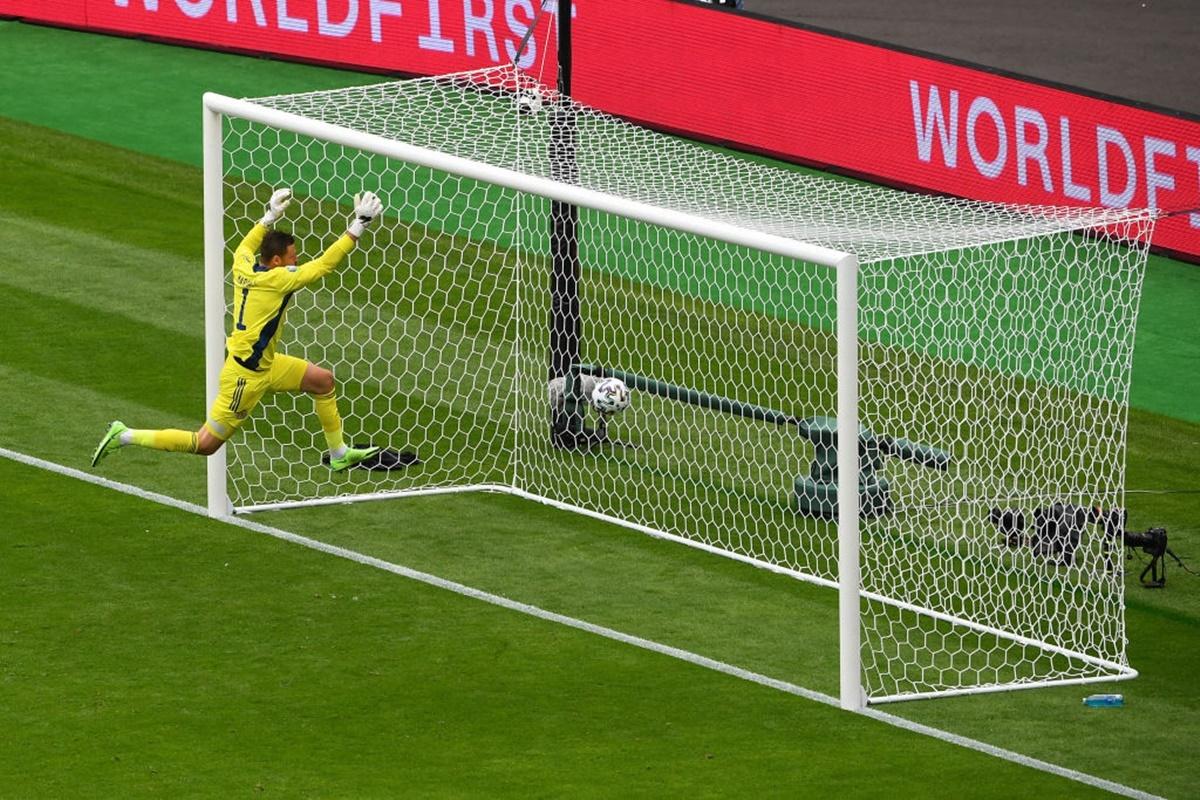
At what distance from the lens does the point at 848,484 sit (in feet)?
34.2

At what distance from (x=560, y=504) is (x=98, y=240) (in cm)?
598

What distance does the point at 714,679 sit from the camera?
10.8 metres

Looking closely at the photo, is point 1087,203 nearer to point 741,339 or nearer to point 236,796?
point 741,339

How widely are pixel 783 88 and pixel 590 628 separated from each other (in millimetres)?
9336

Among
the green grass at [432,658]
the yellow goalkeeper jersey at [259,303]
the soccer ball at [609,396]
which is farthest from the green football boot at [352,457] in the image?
the soccer ball at [609,396]

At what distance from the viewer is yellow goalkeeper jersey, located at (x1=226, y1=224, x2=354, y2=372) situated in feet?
39.4

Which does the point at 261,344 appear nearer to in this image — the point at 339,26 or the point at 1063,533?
the point at 1063,533

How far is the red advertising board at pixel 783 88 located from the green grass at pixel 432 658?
353cm

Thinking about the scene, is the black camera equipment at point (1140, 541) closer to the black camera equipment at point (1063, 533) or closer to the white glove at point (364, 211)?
the black camera equipment at point (1063, 533)

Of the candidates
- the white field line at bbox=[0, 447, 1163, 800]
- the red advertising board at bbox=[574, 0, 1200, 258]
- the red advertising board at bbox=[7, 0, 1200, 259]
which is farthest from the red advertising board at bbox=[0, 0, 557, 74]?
the white field line at bbox=[0, 447, 1163, 800]

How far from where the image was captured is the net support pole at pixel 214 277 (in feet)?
41.8

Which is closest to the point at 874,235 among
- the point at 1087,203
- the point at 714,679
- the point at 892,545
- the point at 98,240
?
the point at 892,545

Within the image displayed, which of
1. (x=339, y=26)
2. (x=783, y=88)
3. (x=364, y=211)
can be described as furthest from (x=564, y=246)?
(x=339, y=26)

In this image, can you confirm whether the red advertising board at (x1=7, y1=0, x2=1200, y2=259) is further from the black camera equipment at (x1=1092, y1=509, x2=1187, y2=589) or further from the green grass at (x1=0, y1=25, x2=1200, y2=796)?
the black camera equipment at (x1=1092, y1=509, x2=1187, y2=589)
